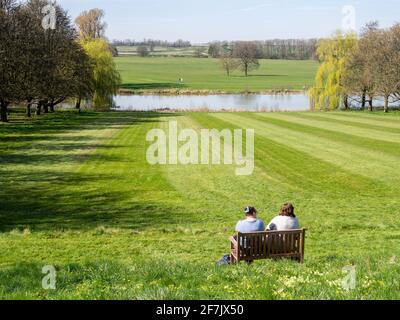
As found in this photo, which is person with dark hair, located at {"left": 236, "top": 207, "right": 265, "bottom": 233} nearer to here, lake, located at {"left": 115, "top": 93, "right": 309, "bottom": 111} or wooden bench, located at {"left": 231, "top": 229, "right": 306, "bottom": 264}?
wooden bench, located at {"left": 231, "top": 229, "right": 306, "bottom": 264}

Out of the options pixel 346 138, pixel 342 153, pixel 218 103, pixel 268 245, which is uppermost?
pixel 268 245

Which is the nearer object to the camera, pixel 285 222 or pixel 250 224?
pixel 250 224

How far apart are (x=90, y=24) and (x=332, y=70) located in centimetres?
4499

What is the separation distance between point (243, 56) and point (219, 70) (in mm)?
11854

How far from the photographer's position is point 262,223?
11578 mm

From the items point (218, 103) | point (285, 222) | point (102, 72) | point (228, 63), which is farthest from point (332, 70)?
point (228, 63)

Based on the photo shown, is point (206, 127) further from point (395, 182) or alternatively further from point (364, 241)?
point (364, 241)

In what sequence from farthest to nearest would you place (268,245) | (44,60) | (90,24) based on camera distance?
(90,24) < (44,60) < (268,245)

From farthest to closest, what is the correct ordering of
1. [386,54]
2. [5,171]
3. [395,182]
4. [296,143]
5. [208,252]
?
[386,54]
[296,143]
[5,171]
[395,182]
[208,252]

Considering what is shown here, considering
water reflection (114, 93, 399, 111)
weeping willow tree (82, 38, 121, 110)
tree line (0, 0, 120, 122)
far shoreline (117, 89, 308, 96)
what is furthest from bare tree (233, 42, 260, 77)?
tree line (0, 0, 120, 122)

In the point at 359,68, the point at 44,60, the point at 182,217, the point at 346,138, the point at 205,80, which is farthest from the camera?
the point at 205,80

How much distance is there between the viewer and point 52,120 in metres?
58.8

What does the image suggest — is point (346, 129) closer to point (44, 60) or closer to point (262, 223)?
point (44, 60)
